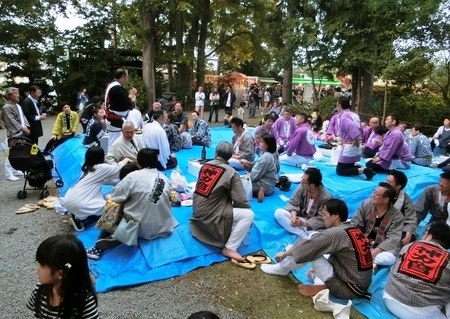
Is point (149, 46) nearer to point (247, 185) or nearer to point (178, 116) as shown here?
point (178, 116)

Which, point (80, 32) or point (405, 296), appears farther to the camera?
point (80, 32)

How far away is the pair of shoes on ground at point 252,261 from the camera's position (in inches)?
150

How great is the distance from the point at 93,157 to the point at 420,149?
7154 millimetres

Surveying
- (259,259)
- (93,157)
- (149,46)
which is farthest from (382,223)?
(149,46)

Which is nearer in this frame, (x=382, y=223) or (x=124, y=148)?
(x=382, y=223)

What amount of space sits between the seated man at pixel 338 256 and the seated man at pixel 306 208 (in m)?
0.90

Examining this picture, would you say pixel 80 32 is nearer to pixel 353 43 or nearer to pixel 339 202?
pixel 353 43

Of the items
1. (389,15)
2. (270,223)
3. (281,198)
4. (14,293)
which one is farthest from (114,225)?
(389,15)

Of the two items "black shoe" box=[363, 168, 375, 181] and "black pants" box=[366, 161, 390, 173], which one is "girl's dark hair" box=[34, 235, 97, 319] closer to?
"black shoe" box=[363, 168, 375, 181]

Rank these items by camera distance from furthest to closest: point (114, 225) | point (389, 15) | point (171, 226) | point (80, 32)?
point (80, 32), point (389, 15), point (171, 226), point (114, 225)

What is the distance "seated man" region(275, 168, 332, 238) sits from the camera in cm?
418

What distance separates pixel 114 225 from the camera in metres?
3.86

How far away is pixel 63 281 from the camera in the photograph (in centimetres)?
174

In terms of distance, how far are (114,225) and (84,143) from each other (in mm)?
4180
